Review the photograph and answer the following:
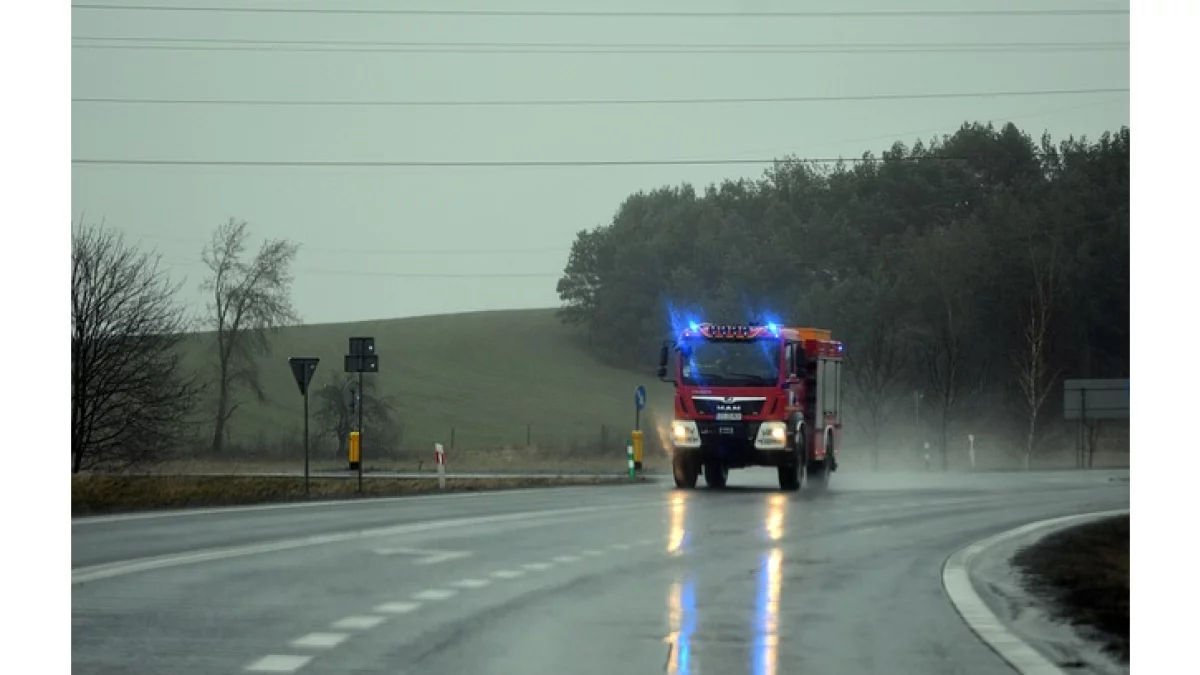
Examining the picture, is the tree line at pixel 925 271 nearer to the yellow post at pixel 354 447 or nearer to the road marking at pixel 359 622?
the yellow post at pixel 354 447

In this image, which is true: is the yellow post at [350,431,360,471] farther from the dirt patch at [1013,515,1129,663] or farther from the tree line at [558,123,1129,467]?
the dirt patch at [1013,515,1129,663]

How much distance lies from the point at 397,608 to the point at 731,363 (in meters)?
22.2

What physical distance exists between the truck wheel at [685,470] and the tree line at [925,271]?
271cm

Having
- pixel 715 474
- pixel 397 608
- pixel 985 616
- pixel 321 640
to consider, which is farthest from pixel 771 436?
pixel 321 640

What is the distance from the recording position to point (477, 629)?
1249 centimetres

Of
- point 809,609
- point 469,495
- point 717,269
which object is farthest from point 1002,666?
point 717,269

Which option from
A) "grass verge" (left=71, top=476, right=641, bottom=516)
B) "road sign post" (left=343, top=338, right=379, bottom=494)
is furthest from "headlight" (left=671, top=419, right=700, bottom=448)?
"road sign post" (left=343, top=338, right=379, bottom=494)

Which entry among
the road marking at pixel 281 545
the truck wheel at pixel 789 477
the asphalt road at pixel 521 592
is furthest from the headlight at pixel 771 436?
the road marking at pixel 281 545

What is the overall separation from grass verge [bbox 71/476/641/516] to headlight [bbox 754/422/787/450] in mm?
5771

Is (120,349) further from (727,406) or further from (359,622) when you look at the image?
(359,622)

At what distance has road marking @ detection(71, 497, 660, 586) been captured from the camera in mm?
16453

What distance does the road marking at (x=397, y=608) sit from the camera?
44.2ft
